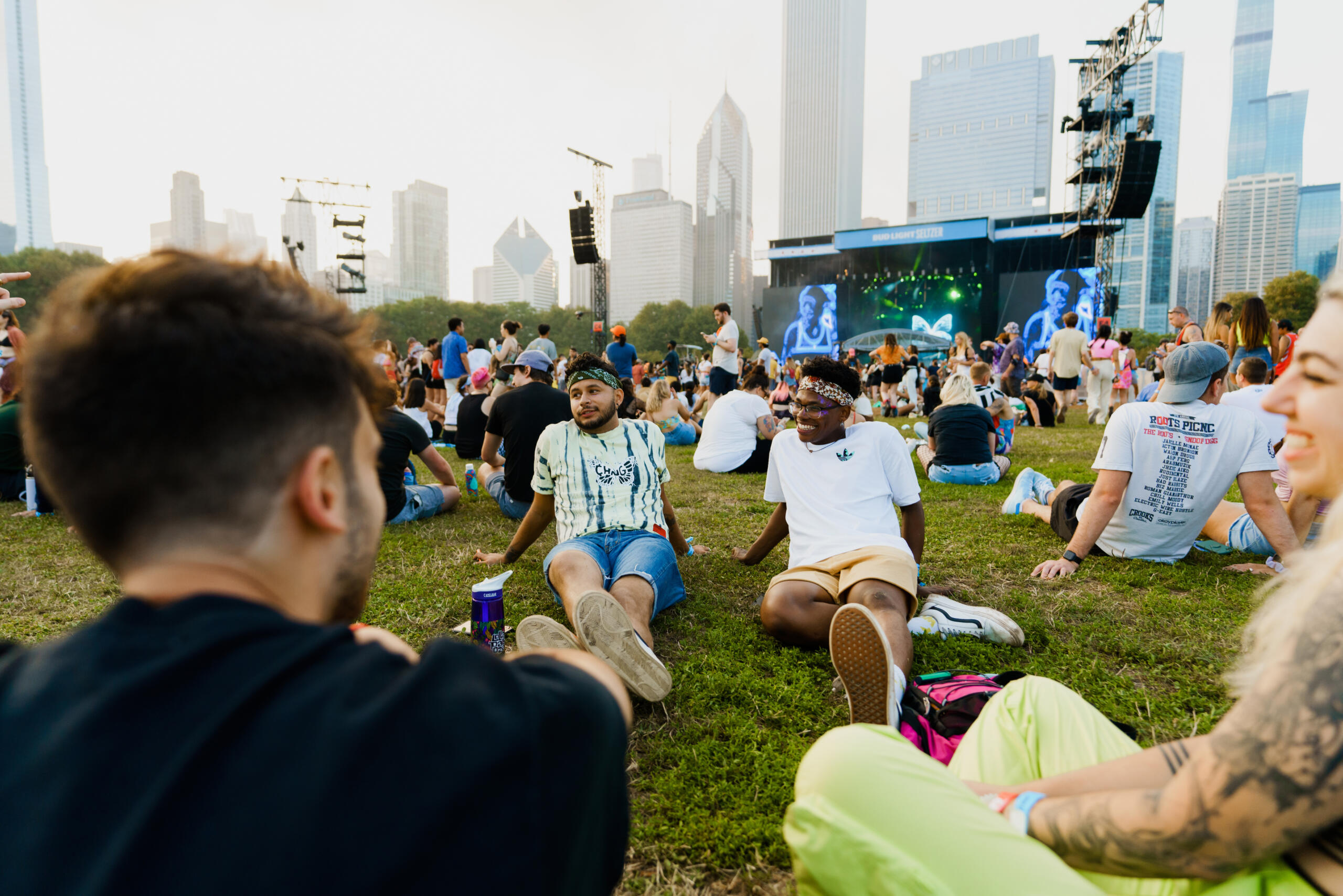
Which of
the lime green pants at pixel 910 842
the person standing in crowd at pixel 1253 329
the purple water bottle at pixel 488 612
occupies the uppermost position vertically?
the person standing in crowd at pixel 1253 329

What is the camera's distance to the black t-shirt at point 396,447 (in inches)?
218

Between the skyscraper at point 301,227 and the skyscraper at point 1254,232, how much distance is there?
118 meters

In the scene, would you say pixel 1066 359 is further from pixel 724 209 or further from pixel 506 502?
pixel 724 209

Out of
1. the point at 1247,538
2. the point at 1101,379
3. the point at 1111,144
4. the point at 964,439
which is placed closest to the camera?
the point at 1247,538

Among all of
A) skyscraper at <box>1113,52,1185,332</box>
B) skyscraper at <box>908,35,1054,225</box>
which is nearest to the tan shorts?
skyscraper at <box>1113,52,1185,332</box>

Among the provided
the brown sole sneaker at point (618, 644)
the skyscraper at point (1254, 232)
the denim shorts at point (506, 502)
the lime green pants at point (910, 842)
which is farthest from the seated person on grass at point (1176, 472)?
the skyscraper at point (1254, 232)

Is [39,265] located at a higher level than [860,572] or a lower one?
higher

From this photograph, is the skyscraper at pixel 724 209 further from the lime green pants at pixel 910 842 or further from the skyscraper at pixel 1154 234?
the lime green pants at pixel 910 842

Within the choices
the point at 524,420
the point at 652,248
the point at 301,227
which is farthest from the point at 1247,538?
the point at 652,248

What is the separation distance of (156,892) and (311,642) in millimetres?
240

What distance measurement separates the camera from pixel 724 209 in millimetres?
171750

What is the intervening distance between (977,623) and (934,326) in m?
40.0

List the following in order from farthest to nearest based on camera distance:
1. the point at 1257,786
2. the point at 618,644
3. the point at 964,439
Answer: the point at 964,439 < the point at 618,644 < the point at 1257,786

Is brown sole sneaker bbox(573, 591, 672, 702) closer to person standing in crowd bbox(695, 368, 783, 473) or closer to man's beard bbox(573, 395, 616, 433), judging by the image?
man's beard bbox(573, 395, 616, 433)
